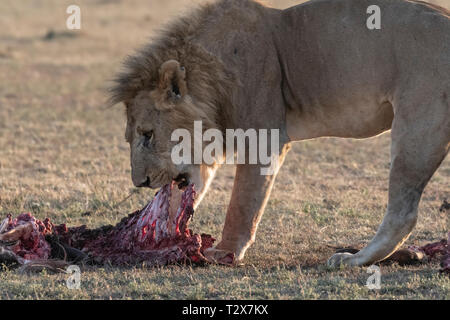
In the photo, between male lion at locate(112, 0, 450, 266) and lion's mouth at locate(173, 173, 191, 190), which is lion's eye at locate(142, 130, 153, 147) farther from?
lion's mouth at locate(173, 173, 191, 190)

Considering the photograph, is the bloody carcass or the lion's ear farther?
the bloody carcass

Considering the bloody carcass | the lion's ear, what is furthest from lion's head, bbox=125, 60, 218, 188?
the bloody carcass

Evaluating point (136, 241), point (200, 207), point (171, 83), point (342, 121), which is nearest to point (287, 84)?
point (342, 121)

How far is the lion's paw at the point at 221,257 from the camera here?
19.4 ft

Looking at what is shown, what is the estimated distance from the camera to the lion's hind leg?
18.3 feet

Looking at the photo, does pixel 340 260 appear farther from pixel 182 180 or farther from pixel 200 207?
pixel 200 207

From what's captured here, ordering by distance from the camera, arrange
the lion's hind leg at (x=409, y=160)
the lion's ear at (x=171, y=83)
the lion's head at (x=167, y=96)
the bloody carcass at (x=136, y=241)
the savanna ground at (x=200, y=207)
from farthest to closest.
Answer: the bloody carcass at (x=136, y=241) → the lion's head at (x=167, y=96) → the lion's ear at (x=171, y=83) → the lion's hind leg at (x=409, y=160) → the savanna ground at (x=200, y=207)

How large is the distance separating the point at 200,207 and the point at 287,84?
7.59 feet

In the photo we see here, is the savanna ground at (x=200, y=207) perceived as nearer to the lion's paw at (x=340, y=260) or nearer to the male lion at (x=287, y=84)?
the lion's paw at (x=340, y=260)

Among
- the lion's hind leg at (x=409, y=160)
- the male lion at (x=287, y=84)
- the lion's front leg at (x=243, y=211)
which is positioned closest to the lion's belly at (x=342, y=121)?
the male lion at (x=287, y=84)

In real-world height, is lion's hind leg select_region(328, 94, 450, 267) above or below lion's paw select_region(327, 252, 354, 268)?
above

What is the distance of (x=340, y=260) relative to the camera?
582 cm

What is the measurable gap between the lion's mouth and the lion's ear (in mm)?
524
